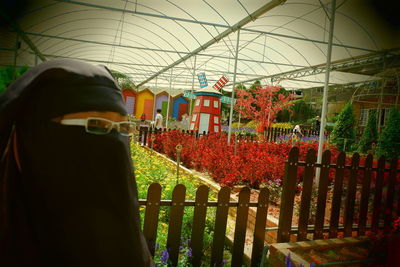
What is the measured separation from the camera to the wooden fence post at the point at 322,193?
11.0 feet

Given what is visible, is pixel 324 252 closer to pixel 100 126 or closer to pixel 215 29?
pixel 100 126

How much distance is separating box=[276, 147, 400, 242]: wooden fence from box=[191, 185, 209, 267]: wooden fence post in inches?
35.9

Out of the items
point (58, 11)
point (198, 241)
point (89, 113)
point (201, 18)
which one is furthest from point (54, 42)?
point (89, 113)

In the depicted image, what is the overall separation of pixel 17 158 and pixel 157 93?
3515 cm

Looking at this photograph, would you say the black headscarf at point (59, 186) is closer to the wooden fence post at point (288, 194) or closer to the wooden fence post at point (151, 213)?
the wooden fence post at point (151, 213)

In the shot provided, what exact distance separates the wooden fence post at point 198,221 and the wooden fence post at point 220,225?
0.15m

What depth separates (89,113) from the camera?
0.95 metres

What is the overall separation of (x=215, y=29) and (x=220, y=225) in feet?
30.3

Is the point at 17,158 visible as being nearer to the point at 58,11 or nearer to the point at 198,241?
the point at 198,241

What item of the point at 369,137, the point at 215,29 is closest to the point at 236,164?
the point at 215,29

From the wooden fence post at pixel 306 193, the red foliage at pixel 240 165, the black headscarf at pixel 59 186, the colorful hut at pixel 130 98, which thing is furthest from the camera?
the colorful hut at pixel 130 98

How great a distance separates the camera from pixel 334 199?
3.50m

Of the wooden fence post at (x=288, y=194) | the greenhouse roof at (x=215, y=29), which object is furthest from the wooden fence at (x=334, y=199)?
the greenhouse roof at (x=215, y=29)

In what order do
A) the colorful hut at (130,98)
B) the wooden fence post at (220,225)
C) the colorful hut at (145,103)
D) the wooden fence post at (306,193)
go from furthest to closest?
the colorful hut at (145,103), the colorful hut at (130,98), the wooden fence post at (306,193), the wooden fence post at (220,225)
